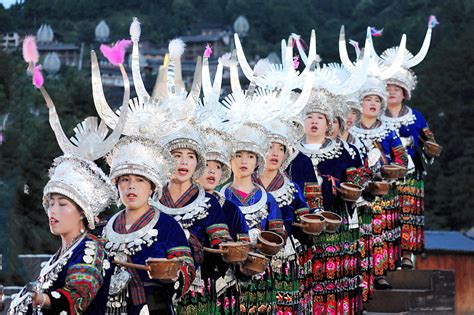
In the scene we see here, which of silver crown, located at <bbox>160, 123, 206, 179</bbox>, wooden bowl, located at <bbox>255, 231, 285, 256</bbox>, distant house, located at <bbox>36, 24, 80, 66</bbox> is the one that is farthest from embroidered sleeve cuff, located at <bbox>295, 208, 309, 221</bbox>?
distant house, located at <bbox>36, 24, 80, 66</bbox>

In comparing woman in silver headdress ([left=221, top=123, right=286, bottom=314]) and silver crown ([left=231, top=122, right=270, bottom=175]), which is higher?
silver crown ([left=231, top=122, right=270, bottom=175])

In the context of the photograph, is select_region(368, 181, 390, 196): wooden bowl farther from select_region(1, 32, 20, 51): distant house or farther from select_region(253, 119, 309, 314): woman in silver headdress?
select_region(1, 32, 20, 51): distant house

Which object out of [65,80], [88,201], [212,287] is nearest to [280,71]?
[212,287]

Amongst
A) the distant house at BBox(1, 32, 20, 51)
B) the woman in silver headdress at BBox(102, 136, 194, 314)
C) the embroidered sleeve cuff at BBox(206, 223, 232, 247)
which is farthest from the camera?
the distant house at BBox(1, 32, 20, 51)

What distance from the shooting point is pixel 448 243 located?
24.7 metres

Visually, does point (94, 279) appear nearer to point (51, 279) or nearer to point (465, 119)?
point (51, 279)

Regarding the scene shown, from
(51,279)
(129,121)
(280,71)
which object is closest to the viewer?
(51,279)

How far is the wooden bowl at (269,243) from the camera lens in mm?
13531

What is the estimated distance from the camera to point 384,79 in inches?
776

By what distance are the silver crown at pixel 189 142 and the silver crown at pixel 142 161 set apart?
885mm

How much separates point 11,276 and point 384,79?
15.2 feet

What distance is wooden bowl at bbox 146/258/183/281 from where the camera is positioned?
Result: 11.0 meters

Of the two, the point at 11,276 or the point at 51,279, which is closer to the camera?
the point at 51,279

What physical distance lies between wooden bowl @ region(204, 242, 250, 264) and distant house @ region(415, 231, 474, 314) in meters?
7.50
